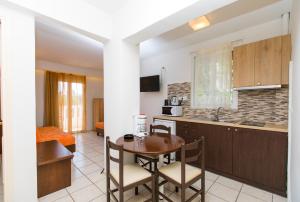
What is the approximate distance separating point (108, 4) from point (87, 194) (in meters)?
2.72

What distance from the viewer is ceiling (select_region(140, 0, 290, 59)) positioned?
2051mm

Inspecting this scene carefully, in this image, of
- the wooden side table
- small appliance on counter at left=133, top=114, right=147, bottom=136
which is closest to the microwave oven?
small appliance on counter at left=133, top=114, right=147, bottom=136

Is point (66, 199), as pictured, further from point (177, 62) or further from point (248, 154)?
point (177, 62)

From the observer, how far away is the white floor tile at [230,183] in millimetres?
2211

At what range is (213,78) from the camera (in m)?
3.16

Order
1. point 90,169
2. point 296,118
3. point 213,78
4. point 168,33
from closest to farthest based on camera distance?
point 296,118 → point 90,169 → point 168,33 → point 213,78

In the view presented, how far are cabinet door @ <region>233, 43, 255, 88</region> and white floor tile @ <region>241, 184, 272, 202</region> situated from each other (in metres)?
1.57

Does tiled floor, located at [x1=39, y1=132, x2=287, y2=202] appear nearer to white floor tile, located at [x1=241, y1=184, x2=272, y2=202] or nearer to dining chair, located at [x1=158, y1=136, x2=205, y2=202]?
white floor tile, located at [x1=241, y1=184, x2=272, y2=202]

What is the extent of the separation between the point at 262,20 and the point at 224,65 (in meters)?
0.89

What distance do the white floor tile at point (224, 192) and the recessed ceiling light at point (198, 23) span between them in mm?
2634

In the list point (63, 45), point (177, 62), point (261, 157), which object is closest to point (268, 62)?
point (261, 157)

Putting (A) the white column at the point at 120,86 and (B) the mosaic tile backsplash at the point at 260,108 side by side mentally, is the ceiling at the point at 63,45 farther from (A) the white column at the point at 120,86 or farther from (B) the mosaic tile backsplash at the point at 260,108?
(B) the mosaic tile backsplash at the point at 260,108

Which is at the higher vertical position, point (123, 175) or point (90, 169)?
point (123, 175)

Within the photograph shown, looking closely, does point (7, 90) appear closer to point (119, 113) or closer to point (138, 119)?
point (119, 113)
